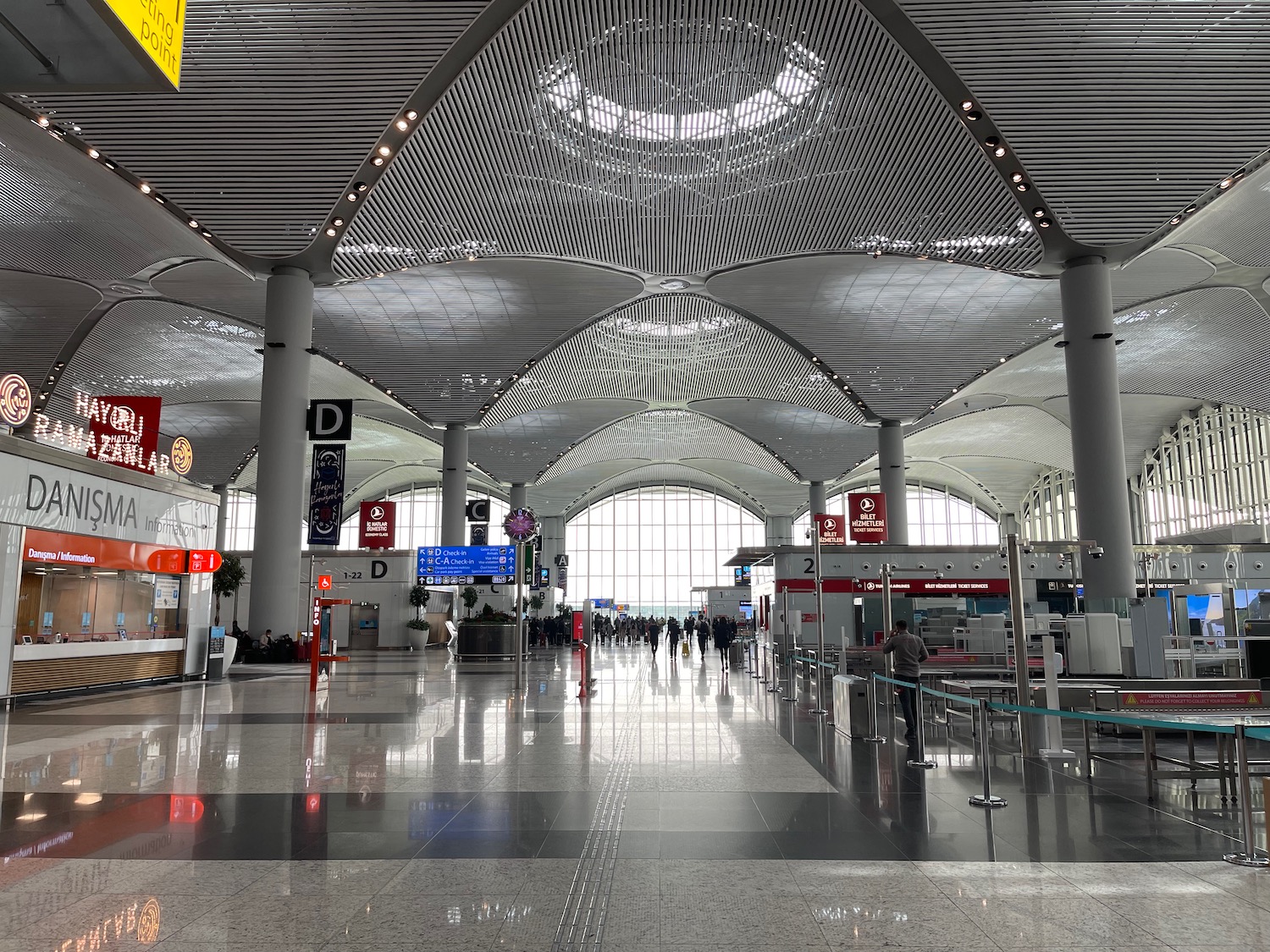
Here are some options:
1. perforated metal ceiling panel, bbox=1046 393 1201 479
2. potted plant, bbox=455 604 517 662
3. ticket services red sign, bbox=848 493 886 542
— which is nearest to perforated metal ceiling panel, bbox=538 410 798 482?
ticket services red sign, bbox=848 493 886 542

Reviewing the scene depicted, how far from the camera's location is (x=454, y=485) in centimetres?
3884

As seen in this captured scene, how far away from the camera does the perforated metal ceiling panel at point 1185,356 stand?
2825 cm

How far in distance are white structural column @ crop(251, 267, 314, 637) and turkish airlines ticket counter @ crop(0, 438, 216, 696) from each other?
1.55 m

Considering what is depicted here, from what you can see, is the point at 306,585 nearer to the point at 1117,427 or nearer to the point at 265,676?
the point at 265,676

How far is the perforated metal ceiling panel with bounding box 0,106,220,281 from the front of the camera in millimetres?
18344

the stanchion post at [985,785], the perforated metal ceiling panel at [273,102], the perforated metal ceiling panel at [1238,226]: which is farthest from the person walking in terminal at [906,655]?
the perforated metal ceiling panel at [1238,226]

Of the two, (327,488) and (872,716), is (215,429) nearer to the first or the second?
(327,488)

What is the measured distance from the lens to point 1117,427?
2027 centimetres

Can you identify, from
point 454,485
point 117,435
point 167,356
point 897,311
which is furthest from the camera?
point 454,485

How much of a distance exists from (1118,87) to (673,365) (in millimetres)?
20900

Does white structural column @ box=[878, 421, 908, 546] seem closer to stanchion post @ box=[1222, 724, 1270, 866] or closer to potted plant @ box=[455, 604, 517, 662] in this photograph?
potted plant @ box=[455, 604, 517, 662]

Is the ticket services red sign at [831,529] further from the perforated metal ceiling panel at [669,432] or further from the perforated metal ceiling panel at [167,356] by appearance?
the perforated metal ceiling panel at [167,356]

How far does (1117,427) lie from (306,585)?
28701 millimetres

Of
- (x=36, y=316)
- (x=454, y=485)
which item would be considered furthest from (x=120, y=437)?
(x=454, y=485)
